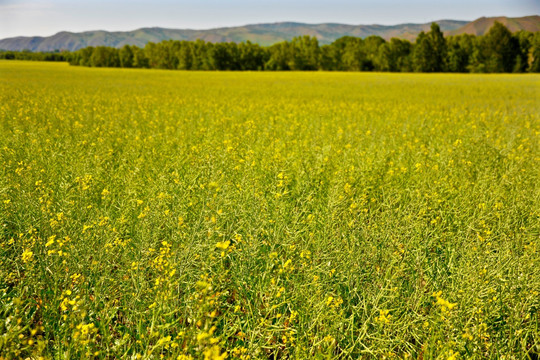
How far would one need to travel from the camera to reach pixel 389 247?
352cm

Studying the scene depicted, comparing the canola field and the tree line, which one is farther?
the tree line

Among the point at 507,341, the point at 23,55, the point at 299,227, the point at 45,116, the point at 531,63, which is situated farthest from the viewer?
the point at 23,55

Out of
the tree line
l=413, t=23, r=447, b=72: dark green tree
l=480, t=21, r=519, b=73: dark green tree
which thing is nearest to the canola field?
l=413, t=23, r=447, b=72: dark green tree

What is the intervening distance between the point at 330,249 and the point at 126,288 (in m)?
2.02

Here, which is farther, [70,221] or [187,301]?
[70,221]

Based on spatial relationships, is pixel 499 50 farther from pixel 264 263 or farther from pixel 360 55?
pixel 264 263

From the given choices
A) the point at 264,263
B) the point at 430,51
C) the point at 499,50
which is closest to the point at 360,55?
the point at 430,51

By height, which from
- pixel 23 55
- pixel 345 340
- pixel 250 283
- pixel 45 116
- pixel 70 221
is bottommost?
pixel 345 340

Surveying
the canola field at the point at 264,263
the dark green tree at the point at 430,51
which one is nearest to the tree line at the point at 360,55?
the dark green tree at the point at 430,51

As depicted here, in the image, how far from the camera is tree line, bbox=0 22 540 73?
6531 centimetres

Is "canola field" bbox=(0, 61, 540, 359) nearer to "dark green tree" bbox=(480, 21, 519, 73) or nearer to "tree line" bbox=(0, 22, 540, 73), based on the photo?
"tree line" bbox=(0, 22, 540, 73)

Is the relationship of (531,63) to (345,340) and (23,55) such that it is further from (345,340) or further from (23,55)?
(23,55)

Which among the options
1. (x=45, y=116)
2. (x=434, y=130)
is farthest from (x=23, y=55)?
(x=434, y=130)

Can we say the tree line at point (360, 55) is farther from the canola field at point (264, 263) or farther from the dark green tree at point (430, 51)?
the canola field at point (264, 263)
